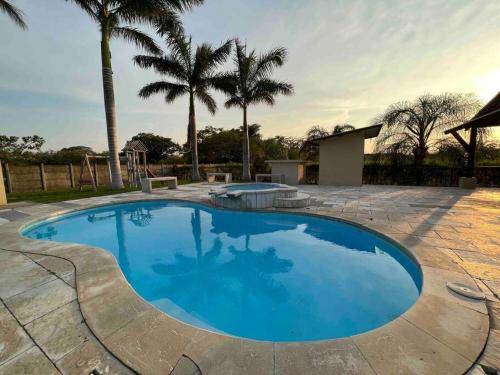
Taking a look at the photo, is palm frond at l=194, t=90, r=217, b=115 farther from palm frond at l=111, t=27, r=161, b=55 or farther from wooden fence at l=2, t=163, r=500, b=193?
wooden fence at l=2, t=163, r=500, b=193

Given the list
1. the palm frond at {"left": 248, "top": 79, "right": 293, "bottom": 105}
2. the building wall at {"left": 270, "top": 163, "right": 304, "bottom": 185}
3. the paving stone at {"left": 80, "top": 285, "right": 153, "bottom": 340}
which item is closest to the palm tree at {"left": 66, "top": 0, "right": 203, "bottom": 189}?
the palm frond at {"left": 248, "top": 79, "right": 293, "bottom": 105}

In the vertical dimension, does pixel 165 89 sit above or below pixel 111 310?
above

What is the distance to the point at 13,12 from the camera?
9.38 metres

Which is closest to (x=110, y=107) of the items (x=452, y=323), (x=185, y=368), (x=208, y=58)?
(x=208, y=58)

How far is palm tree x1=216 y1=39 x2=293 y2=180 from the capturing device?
13898 mm

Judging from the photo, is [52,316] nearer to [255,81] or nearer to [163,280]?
[163,280]

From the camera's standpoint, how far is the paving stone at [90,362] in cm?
148

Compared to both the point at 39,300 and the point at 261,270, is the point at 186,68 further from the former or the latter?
the point at 39,300

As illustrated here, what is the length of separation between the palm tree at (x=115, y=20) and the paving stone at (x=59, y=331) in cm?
1019

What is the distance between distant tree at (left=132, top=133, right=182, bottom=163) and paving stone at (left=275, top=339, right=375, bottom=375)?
37718mm

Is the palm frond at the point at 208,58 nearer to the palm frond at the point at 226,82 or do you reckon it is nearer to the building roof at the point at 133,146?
the palm frond at the point at 226,82

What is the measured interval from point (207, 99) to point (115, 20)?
6.41 meters

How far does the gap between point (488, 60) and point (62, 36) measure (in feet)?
52.9

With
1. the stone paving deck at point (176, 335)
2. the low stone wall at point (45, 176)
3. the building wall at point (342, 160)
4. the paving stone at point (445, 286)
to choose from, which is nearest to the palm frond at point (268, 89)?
the building wall at point (342, 160)
